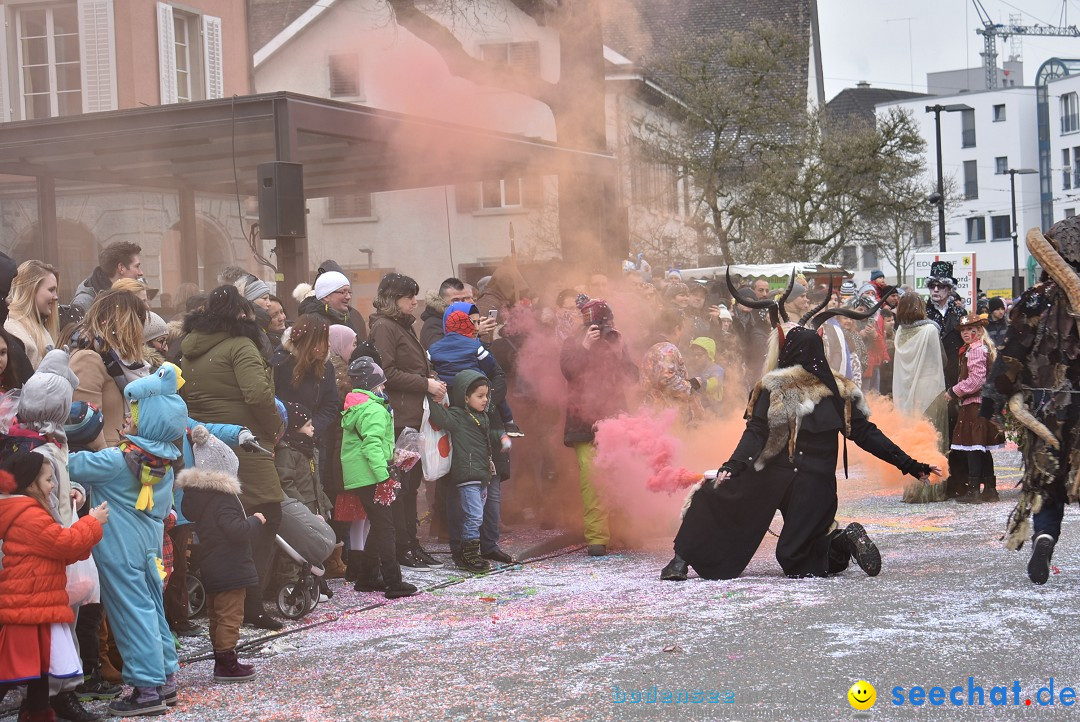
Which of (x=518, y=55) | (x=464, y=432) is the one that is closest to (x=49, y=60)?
(x=518, y=55)

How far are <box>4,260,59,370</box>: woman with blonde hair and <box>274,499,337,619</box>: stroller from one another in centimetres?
152

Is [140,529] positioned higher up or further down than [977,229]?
further down

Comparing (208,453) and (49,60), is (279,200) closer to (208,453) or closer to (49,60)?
(208,453)

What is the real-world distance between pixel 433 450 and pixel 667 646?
303 centimetres

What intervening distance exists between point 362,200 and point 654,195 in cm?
1046

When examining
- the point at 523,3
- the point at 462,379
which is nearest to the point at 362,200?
the point at 523,3

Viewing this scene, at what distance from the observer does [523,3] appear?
14812mm

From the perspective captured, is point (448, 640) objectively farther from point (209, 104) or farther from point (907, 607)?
point (209, 104)

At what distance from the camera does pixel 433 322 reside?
9.87 metres

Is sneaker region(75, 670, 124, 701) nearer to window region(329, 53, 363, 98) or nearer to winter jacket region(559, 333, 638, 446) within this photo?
winter jacket region(559, 333, 638, 446)

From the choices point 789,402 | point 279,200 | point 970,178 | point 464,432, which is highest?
point 970,178

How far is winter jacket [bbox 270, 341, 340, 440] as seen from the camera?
25.1 ft

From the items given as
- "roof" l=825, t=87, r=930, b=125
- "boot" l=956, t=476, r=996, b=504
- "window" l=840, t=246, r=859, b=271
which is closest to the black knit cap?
"boot" l=956, t=476, r=996, b=504

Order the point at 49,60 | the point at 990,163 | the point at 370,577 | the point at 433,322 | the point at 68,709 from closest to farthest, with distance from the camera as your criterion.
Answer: the point at 68,709 < the point at 370,577 < the point at 433,322 < the point at 49,60 < the point at 990,163
